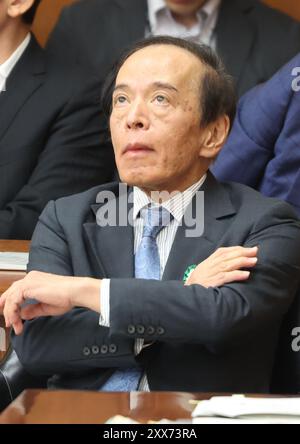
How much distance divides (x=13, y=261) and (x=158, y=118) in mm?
522

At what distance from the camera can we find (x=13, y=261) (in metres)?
2.08

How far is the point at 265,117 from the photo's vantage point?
211 centimetres

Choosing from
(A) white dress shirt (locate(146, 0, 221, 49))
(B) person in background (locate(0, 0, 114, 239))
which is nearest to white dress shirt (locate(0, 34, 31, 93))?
(B) person in background (locate(0, 0, 114, 239))

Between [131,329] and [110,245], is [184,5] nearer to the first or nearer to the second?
[110,245]

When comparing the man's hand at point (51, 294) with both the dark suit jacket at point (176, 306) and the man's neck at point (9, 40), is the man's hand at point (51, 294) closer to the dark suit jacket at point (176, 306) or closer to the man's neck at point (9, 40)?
the dark suit jacket at point (176, 306)

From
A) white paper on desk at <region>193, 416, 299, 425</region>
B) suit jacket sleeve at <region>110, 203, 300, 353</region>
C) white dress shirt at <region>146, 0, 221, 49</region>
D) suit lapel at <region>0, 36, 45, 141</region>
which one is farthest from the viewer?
white dress shirt at <region>146, 0, 221, 49</region>

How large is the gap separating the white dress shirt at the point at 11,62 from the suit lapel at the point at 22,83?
0.5 inches

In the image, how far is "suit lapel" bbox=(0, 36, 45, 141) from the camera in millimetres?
2660

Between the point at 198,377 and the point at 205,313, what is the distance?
12 centimetres

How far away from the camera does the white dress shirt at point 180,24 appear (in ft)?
9.95

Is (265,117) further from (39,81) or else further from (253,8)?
(253,8)

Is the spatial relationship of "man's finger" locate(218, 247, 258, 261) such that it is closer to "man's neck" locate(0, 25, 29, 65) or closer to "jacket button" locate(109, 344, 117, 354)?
"jacket button" locate(109, 344, 117, 354)

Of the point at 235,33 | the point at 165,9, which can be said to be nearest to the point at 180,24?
the point at 165,9

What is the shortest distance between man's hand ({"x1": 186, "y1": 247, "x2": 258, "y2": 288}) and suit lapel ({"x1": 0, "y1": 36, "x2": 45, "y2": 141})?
3.89 ft
